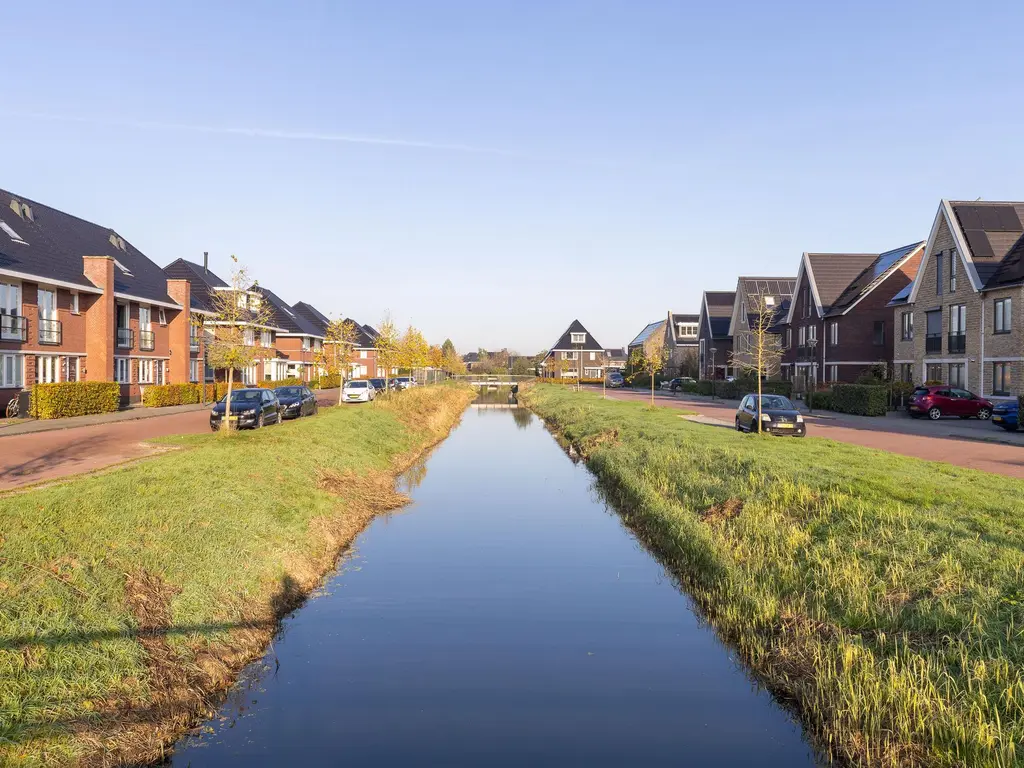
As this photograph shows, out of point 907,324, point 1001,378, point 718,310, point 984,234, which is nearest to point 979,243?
point 984,234

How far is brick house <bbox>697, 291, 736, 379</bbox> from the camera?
230 feet

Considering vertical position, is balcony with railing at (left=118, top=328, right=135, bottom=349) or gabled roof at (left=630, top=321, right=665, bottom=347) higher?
gabled roof at (left=630, top=321, right=665, bottom=347)

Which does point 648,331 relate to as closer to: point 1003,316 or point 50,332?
point 1003,316

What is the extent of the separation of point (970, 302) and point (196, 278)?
4784cm

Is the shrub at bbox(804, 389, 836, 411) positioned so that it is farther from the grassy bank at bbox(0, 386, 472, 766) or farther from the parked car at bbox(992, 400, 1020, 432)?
the grassy bank at bbox(0, 386, 472, 766)

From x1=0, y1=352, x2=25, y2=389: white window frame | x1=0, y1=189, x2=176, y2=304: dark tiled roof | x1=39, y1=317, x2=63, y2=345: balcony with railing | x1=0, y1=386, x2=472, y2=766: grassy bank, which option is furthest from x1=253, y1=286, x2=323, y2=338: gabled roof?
x1=0, y1=386, x2=472, y2=766: grassy bank

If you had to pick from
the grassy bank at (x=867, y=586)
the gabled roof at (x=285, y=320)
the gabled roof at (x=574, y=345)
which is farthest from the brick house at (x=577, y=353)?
the grassy bank at (x=867, y=586)

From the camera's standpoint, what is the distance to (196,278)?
52031 mm

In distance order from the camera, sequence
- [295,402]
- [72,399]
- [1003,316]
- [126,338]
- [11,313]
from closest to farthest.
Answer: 1. [72,399]
2. [11,313]
3. [295,402]
4. [1003,316]
5. [126,338]

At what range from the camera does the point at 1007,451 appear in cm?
1958

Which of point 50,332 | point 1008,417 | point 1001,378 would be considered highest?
point 50,332

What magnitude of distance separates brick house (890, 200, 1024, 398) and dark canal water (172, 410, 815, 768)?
1068 inches

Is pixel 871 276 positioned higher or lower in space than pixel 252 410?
higher

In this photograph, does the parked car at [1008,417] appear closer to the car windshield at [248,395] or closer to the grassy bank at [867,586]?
the grassy bank at [867,586]
